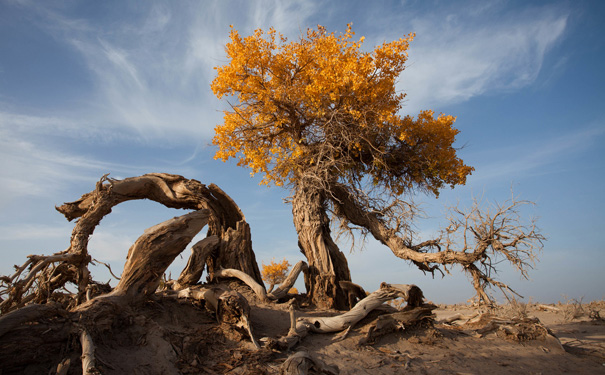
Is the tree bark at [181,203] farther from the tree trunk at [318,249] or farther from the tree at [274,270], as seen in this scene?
the tree at [274,270]

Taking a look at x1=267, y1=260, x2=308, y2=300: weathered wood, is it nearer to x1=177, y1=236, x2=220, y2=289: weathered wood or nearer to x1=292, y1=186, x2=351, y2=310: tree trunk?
x1=292, y1=186, x2=351, y2=310: tree trunk

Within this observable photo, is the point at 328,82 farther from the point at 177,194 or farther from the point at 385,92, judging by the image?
the point at 177,194

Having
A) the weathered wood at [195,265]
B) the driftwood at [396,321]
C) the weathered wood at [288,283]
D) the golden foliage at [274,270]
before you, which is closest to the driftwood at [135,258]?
the weathered wood at [195,265]

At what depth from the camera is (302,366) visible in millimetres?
5898

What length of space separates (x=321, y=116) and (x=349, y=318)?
6473mm

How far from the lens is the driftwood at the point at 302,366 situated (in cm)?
581

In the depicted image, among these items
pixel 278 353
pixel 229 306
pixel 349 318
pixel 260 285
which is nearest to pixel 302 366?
pixel 278 353

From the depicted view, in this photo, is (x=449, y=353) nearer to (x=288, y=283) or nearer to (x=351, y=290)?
(x=351, y=290)

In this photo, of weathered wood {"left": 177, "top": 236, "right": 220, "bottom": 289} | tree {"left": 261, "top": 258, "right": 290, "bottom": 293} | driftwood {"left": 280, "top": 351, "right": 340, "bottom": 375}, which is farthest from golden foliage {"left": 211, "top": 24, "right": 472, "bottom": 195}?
tree {"left": 261, "top": 258, "right": 290, "bottom": 293}

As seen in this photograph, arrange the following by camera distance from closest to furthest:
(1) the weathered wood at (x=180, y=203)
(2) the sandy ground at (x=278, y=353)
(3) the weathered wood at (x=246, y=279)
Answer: (2) the sandy ground at (x=278, y=353) → (3) the weathered wood at (x=246, y=279) → (1) the weathered wood at (x=180, y=203)

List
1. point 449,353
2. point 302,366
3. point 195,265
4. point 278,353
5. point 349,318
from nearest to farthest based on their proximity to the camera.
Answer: point 302,366 → point 278,353 → point 449,353 → point 349,318 → point 195,265

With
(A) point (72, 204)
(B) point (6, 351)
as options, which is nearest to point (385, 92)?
(A) point (72, 204)

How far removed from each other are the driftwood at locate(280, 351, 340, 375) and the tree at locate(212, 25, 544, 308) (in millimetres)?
5254

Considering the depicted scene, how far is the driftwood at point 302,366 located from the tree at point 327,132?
5.25 meters
